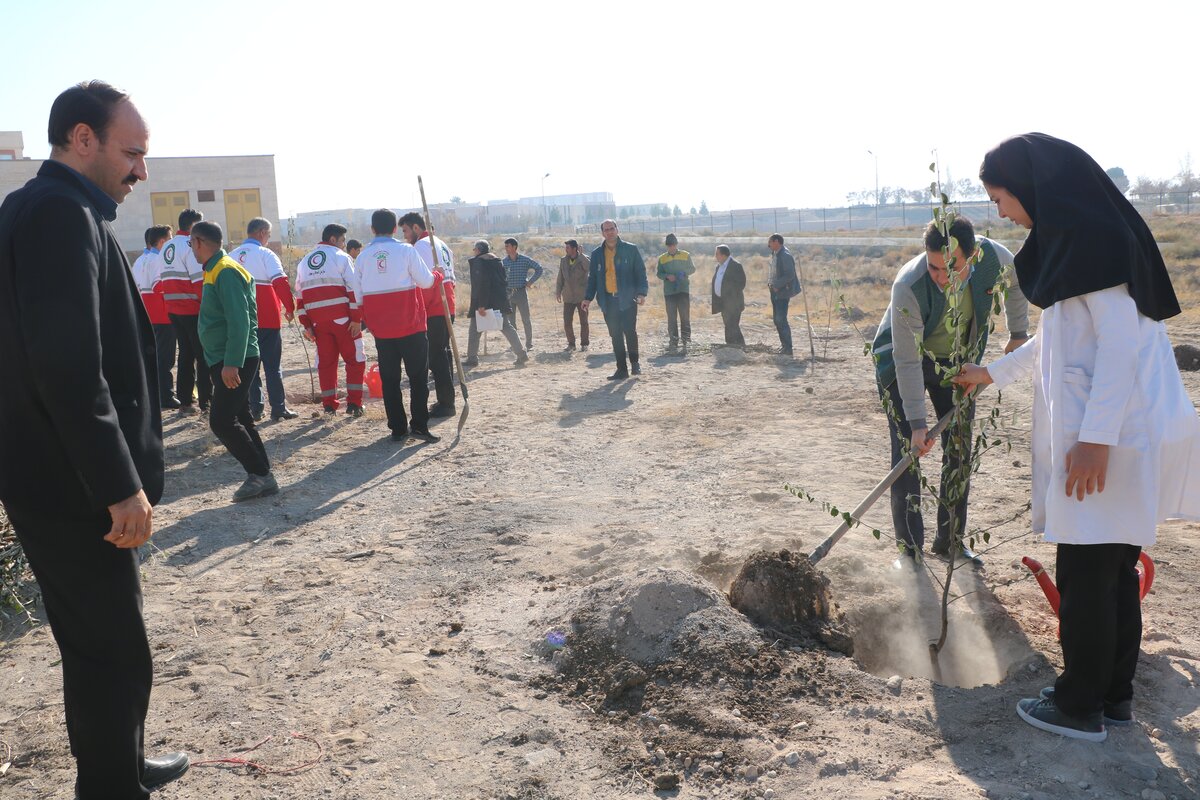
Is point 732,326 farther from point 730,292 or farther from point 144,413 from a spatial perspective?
point 144,413

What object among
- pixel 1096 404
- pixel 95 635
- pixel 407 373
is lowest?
pixel 95 635

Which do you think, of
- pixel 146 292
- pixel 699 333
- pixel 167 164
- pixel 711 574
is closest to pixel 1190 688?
pixel 711 574

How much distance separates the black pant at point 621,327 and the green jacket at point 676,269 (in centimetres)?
232

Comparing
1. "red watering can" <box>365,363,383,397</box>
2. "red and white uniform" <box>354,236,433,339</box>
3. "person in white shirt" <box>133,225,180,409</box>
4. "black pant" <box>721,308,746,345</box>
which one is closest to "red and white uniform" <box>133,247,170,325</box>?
"person in white shirt" <box>133,225,180,409</box>

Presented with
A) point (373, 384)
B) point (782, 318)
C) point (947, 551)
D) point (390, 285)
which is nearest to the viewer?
point (947, 551)

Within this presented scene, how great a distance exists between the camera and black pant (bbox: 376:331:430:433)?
8.08 metres

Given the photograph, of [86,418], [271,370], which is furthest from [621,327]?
[86,418]

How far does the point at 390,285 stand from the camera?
312 inches

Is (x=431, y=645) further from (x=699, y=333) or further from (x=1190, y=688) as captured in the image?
(x=699, y=333)

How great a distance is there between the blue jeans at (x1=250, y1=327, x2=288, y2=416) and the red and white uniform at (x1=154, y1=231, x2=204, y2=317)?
0.68 m

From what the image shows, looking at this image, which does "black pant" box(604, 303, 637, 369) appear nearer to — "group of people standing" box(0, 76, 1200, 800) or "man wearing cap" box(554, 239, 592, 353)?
"man wearing cap" box(554, 239, 592, 353)

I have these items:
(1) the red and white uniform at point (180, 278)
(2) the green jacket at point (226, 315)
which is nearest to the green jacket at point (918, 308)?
(2) the green jacket at point (226, 315)

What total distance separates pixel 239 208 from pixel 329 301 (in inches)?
1744

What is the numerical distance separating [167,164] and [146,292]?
140 ft
